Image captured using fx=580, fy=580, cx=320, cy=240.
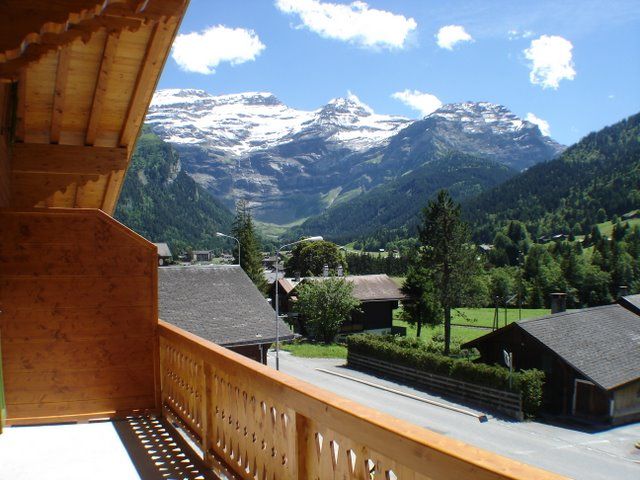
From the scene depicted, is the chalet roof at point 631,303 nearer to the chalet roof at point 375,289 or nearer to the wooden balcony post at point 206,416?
the chalet roof at point 375,289

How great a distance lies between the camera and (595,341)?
2764 cm

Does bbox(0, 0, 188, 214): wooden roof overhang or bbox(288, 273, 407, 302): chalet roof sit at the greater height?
bbox(0, 0, 188, 214): wooden roof overhang

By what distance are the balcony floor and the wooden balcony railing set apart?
210 mm

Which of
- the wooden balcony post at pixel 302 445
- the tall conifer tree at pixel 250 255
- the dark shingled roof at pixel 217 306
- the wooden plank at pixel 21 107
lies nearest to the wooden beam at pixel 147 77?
the wooden plank at pixel 21 107

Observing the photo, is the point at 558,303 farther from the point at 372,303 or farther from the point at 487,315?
the point at 487,315

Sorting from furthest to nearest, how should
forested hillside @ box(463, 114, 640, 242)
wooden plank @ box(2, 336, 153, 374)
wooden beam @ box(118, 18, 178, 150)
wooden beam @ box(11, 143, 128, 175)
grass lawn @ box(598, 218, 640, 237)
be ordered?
forested hillside @ box(463, 114, 640, 242) → grass lawn @ box(598, 218, 640, 237) → wooden beam @ box(11, 143, 128, 175) → wooden plank @ box(2, 336, 153, 374) → wooden beam @ box(118, 18, 178, 150)

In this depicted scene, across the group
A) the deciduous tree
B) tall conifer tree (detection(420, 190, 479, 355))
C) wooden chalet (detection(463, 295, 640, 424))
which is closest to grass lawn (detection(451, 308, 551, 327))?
tall conifer tree (detection(420, 190, 479, 355))

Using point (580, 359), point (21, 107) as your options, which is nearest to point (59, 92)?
point (21, 107)

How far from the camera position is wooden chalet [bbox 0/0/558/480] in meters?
3.46


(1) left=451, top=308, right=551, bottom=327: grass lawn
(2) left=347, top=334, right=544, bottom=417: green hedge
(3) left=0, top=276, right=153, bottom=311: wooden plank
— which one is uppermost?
(3) left=0, top=276, right=153, bottom=311: wooden plank

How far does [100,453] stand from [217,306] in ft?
60.3

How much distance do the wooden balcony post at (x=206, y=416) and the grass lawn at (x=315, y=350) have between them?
32.2 m

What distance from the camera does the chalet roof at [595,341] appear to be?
24875 millimetres

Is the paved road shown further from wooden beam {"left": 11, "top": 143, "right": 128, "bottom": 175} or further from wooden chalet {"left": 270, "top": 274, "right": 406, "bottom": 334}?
wooden chalet {"left": 270, "top": 274, "right": 406, "bottom": 334}
